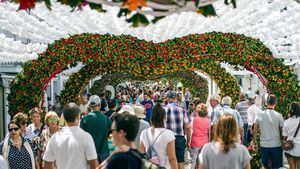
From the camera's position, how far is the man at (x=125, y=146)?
482cm

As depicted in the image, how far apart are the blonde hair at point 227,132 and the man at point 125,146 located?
1428 mm

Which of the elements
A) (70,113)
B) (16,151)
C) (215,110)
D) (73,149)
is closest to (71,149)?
(73,149)

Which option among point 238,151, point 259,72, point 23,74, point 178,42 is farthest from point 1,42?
point 238,151

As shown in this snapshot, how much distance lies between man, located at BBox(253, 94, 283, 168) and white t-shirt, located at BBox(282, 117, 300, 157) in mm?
227

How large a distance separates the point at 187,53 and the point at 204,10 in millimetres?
11520

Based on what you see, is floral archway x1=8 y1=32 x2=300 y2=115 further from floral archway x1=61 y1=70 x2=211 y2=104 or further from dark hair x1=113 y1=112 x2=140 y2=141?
dark hair x1=113 y1=112 x2=140 y2=141

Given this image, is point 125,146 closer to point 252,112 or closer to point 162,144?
point 162,144

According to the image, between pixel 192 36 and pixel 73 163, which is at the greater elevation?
pixel 192 36

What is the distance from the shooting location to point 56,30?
15.1 meters

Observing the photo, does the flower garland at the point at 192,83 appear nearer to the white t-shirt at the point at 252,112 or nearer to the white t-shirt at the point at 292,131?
the white t-shirt at the point at 252,112

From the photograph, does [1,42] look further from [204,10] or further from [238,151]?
[204,10]

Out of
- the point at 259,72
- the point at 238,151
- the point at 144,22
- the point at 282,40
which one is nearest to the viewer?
the point at 144,22

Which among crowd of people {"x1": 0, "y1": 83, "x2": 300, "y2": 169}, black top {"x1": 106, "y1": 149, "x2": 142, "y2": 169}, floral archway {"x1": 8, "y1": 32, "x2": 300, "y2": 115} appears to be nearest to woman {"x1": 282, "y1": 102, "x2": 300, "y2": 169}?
crowd of people {"x1": 0, "y1": 83, "x2": 300, "y2": 169}

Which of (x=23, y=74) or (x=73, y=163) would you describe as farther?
(x=23, y=74)
